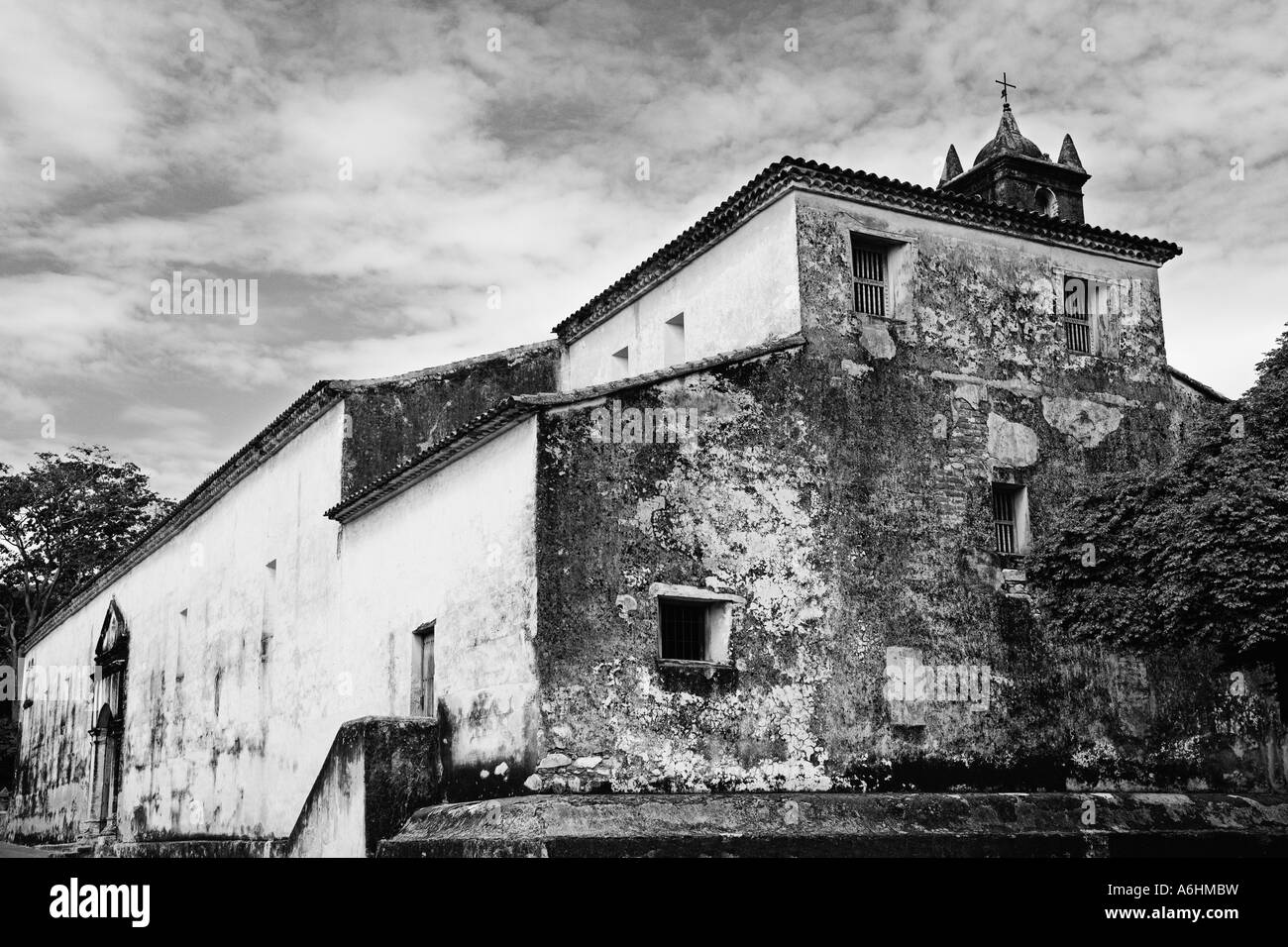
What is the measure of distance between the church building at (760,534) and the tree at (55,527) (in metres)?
27.7

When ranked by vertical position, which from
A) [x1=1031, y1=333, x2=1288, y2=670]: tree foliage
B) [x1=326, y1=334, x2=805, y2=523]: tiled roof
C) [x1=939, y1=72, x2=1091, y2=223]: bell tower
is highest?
[x1=939, y1=72, x2=1091, y2=223]: bell tower

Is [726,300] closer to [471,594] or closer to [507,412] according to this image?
[507,412]

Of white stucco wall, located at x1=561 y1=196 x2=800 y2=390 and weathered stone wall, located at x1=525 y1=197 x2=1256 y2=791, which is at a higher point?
white stucco wall, located at x1=561 y1=196 x2=800 y2=390

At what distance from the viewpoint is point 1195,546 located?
1527 centimetres

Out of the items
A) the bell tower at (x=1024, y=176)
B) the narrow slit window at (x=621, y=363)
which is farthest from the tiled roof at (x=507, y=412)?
the bell tower at (x=1024, y=176)

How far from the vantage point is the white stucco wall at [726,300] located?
1678cm

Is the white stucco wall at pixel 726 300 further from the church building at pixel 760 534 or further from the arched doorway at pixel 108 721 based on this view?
the arched doorway at pixel 108 721

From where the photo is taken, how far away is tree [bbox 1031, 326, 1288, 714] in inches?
581

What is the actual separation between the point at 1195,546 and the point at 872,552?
375 centimetres

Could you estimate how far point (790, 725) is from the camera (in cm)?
1502

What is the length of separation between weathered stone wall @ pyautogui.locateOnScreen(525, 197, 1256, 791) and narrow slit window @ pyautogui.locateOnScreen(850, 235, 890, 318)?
0.77ft

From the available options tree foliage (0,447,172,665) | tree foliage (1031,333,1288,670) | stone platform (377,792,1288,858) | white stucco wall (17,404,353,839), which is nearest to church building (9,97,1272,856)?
white stucco wall (17,404,353,839)

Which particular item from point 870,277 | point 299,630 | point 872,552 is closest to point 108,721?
point 299,630

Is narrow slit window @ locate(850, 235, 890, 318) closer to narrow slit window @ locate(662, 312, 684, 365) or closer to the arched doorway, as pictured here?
narrow slit window @ locate(662, 312, 684, 365)
